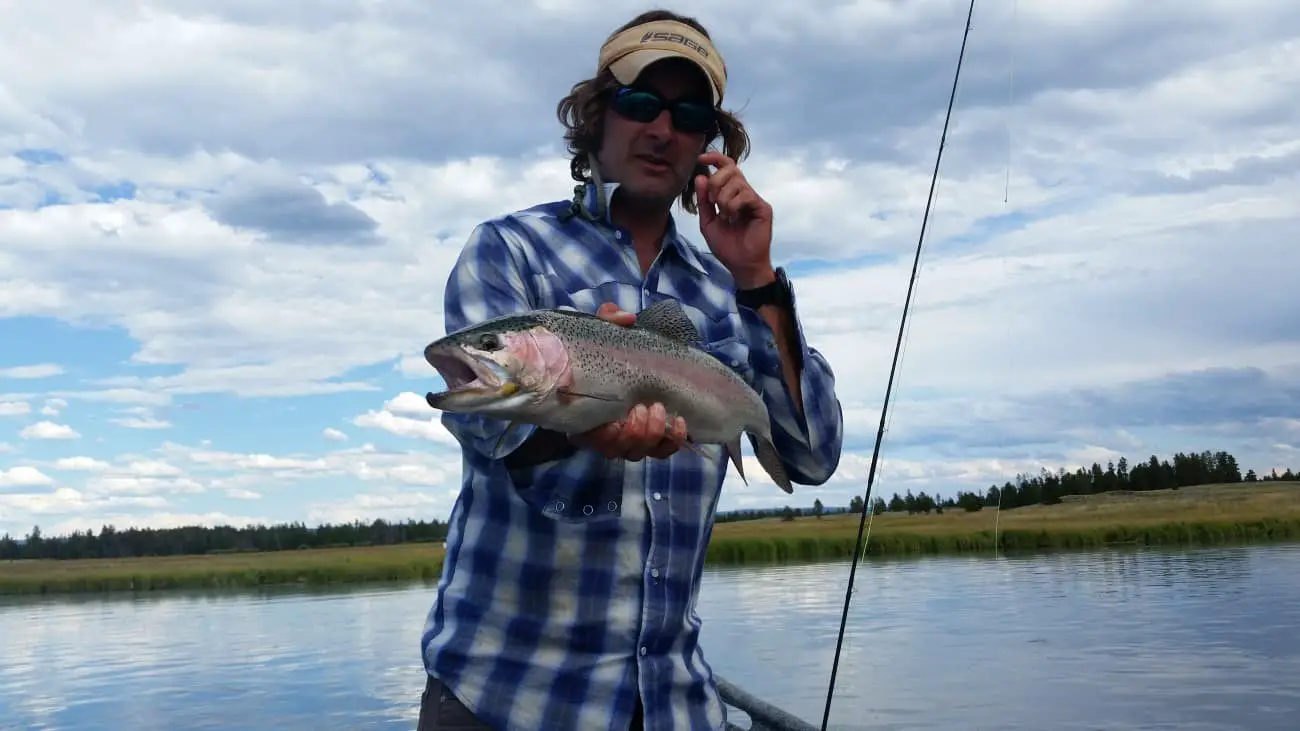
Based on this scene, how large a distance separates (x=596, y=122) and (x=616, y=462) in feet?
4.26

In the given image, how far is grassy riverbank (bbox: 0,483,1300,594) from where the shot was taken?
51469 millimetres

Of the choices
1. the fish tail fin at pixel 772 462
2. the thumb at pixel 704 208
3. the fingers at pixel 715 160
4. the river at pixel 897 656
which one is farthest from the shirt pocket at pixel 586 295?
the river at pixel 897 656

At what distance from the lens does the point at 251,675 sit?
29797 mm

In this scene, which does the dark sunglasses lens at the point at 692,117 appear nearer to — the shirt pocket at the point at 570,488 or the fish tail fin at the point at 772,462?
the fish tail fin at the point at 772,462

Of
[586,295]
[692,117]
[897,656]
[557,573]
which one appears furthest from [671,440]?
[897,656]

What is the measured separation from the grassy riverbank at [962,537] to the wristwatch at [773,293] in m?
47.9

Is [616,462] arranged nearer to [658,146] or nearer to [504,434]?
[504,434]

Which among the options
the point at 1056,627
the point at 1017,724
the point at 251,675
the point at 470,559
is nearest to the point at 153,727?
the point at 251,675

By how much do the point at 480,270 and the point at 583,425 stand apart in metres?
0.61

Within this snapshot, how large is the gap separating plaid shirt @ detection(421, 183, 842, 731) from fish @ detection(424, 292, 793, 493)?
140 mm

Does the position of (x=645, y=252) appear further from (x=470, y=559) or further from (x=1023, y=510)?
(x=1023, y=510)

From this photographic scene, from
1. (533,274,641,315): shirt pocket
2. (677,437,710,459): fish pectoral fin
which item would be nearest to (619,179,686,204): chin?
(533,274,641,315): shirt pocket

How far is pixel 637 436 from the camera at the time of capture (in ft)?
8.35

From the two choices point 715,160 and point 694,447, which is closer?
point 694,447
